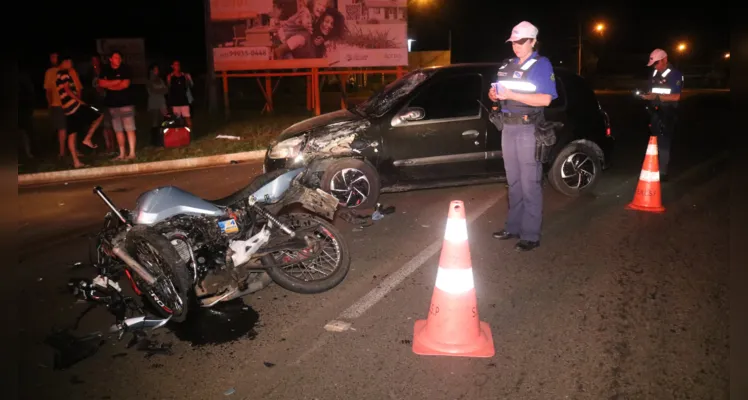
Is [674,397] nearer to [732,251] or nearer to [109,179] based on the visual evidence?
[732,251]

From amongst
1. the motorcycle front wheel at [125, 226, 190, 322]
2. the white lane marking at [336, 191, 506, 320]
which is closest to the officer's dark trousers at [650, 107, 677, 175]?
the white lane marking at [336, 191, 506, 320]

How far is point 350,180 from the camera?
7445 mm

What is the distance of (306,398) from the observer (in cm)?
357

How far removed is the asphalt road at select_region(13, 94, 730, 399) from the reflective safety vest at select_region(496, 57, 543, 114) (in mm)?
1395

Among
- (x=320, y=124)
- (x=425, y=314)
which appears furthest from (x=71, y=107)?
(x=425, y=314)

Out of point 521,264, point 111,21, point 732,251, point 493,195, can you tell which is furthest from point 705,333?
point 111,21

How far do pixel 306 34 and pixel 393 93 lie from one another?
10526 millimetres

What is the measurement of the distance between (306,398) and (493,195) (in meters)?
5.49

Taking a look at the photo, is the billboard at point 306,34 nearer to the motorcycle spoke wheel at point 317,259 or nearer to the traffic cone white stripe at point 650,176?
the traffic cone white stripe at point 650,176

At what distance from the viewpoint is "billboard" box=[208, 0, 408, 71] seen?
17.2 m

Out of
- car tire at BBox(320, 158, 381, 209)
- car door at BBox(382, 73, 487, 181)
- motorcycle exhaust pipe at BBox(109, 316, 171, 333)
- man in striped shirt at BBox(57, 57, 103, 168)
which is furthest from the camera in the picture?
man in striped shirt at BBox(57, 57, 103, 168)

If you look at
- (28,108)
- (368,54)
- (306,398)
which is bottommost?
(306,398)

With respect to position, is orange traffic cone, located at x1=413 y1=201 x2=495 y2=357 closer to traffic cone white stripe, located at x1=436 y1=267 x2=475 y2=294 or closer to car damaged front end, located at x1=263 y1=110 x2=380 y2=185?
traffic cone white stripe, located at x1=436 y1=267 x2=475 y2=294

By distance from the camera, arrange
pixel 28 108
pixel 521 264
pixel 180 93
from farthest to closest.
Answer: pixel 180 93, pixel 28 108, pixel 521 264
